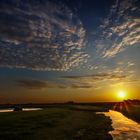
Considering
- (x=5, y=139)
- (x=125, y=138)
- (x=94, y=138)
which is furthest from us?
(x=125, y=138)

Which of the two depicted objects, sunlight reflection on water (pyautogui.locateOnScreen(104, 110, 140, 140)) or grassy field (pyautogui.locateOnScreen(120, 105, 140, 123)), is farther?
grassy field (pyautogui.locateOnScreen(120, 105, 140, 123))

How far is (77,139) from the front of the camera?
2811 centimetres

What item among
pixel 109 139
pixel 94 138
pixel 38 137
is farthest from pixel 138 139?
pixel 38 137

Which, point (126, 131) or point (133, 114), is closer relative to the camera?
point (126, 131)

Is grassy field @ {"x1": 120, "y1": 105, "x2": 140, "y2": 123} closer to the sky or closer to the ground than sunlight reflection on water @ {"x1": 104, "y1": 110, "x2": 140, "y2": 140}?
closer to the sky

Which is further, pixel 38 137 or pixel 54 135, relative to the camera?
pixel 54 135

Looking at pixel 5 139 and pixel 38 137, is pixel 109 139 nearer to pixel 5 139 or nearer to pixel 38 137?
pixel 38 137

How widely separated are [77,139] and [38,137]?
4.93 m

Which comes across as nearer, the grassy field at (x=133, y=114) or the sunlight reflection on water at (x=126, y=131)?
the sunlight reflection on water at (x=126, y=131)

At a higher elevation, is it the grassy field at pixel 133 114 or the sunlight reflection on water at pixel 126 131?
the grassy field at pixel 133 114

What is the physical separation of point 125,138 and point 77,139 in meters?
7.86

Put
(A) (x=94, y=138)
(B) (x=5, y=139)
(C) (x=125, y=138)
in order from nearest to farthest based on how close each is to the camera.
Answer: (B) (x=5, y=139)
(A) (x=94, y=138)
(C) (x=125, y=138)

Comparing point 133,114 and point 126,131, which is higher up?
point 133,114

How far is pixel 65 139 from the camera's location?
1093 inches
